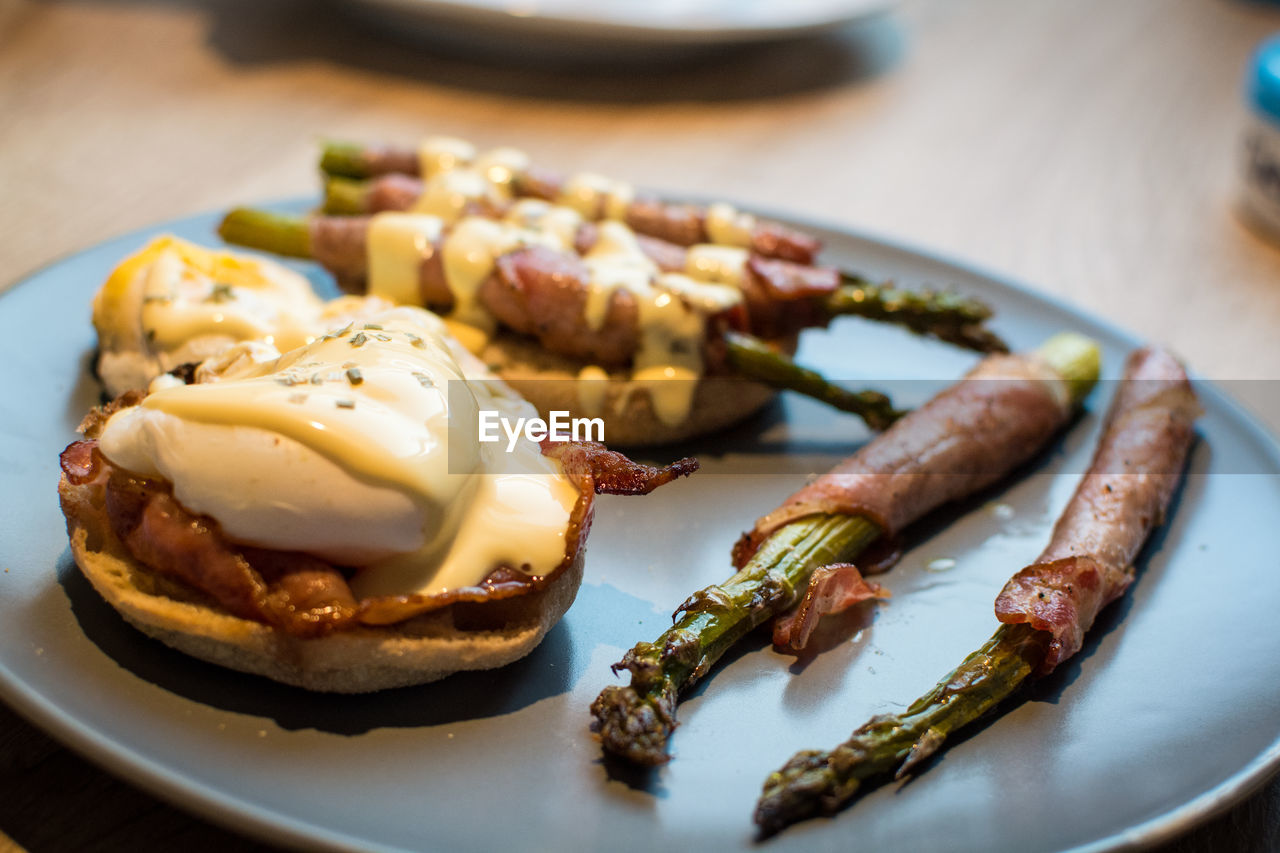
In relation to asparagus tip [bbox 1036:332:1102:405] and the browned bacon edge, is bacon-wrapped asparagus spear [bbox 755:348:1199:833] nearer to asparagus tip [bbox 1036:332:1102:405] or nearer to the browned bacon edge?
asparagus tip [bbox 1036:332:1102:405]

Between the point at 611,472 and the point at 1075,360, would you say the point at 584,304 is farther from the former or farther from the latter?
the point at 1075,360

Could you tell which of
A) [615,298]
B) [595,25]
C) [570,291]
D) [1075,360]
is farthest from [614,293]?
[595,25]

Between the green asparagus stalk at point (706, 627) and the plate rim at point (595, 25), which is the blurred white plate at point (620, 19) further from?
the green asparagus stalk at point (706, 627)

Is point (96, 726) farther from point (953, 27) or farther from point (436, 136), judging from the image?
point (953, 27)

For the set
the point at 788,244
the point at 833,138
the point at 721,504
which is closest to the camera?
the point at 721,504

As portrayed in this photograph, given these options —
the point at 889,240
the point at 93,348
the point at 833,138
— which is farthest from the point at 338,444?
the point at 833,138

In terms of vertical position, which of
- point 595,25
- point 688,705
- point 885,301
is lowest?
point 688,705

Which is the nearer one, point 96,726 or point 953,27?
point 96,726
